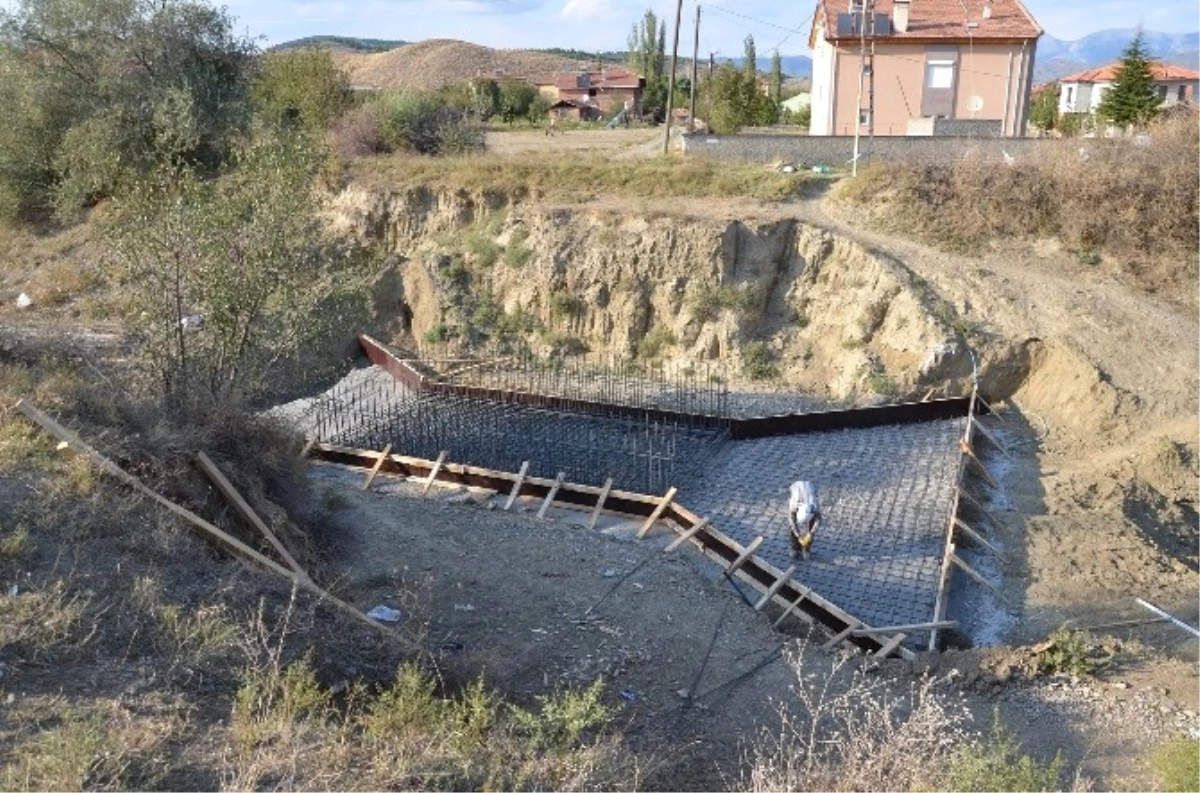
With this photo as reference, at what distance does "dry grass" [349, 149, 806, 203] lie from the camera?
58.1ft

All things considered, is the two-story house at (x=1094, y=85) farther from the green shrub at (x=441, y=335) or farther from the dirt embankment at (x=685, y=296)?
the green shrub at (x=441, y=335)

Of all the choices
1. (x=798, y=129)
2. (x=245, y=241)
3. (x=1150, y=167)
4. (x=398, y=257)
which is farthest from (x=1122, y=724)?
(x=798, y=129)

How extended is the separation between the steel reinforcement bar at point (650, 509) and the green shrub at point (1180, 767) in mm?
2836

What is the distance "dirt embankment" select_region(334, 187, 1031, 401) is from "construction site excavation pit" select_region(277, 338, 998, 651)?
1118mm

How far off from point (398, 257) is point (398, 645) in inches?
518

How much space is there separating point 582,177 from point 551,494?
9.58 metres

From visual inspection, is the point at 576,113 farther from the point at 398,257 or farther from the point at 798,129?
the point at 398,257

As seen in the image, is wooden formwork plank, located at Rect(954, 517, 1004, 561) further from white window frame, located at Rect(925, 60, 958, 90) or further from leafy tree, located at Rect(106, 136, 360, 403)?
white window frame, located at Rect(925, 60, 958, 90)

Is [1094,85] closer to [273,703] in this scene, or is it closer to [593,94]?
[593,94]

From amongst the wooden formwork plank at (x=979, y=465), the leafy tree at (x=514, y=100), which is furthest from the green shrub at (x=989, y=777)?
the leafy tree at (x=514, y=100)

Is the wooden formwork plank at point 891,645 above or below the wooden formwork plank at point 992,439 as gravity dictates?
below

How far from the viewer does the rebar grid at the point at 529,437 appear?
37.4 feet

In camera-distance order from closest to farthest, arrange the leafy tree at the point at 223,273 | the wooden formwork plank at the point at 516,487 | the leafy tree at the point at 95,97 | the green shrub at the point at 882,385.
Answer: the leafy tree at the point at 223,273 → the wooden formwork plank at the point at 516,487 → the green shrub at the point at 882,385 → the leafy tree at the point at 95,97

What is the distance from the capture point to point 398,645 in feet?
21.6
